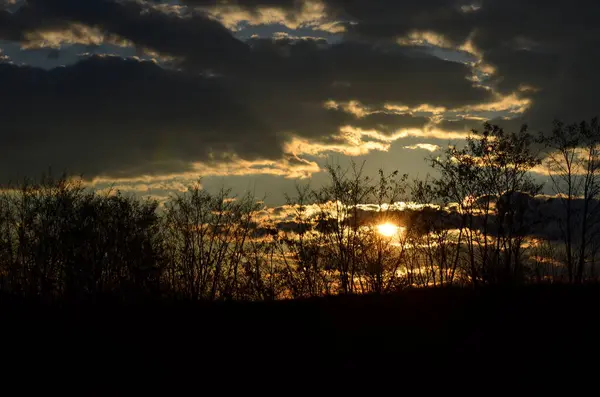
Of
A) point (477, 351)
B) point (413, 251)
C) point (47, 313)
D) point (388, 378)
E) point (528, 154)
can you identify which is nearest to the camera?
point (388, 378)

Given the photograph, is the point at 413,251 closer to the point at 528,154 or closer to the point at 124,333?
the point at 528,154

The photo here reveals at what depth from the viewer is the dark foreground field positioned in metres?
17.8

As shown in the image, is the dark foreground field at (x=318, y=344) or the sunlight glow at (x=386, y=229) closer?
the dark foreground field at (x=318, y=344)

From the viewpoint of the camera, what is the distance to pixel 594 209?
50375 millimetres

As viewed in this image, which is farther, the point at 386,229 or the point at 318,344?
the point at 386,229

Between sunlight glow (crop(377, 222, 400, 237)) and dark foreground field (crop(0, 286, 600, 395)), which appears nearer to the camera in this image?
dark foreground field (crop(0, 286, 600, 395))

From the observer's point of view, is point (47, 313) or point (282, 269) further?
point (282, 269)

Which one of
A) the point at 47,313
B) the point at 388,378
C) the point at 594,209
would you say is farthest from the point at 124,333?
the point at 594,209

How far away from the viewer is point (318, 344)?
66.8ft

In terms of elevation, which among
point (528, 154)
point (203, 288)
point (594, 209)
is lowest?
point (203, 288)

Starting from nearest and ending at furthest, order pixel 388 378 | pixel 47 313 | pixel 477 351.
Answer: pixel 388 378, pixel 477 351, pixel 47 313

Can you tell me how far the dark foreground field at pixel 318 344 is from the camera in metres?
17.8

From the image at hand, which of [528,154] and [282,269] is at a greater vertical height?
[528,154]

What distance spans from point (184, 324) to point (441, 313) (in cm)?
1009
